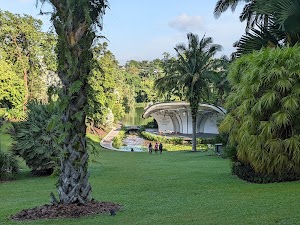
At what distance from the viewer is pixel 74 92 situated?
22.4 ft

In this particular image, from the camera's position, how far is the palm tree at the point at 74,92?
6.85 meters

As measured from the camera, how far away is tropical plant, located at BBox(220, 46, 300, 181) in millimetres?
10352

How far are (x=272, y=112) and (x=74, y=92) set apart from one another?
609 cm

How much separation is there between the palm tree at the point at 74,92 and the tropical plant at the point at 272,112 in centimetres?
541

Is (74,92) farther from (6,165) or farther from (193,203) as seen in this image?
(6,165)

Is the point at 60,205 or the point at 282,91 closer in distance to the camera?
the point at 60,205


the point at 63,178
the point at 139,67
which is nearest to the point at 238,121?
the point at 63,178

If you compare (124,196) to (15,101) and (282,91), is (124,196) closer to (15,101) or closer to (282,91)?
(282,91)

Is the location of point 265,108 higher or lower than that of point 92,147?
higher

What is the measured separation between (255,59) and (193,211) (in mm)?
5757

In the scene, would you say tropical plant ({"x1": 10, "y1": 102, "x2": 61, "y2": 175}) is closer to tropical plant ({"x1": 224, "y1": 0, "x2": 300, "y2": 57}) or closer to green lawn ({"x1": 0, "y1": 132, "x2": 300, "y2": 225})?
green lawn ({"x1": 0, "y1": 132, "x2": 300, "y2": 225})

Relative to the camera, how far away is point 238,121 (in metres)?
12.1

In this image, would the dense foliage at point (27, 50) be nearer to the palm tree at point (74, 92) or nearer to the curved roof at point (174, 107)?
the curved roof at point (174, 107)

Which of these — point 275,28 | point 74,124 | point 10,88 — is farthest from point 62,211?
point 10,88
